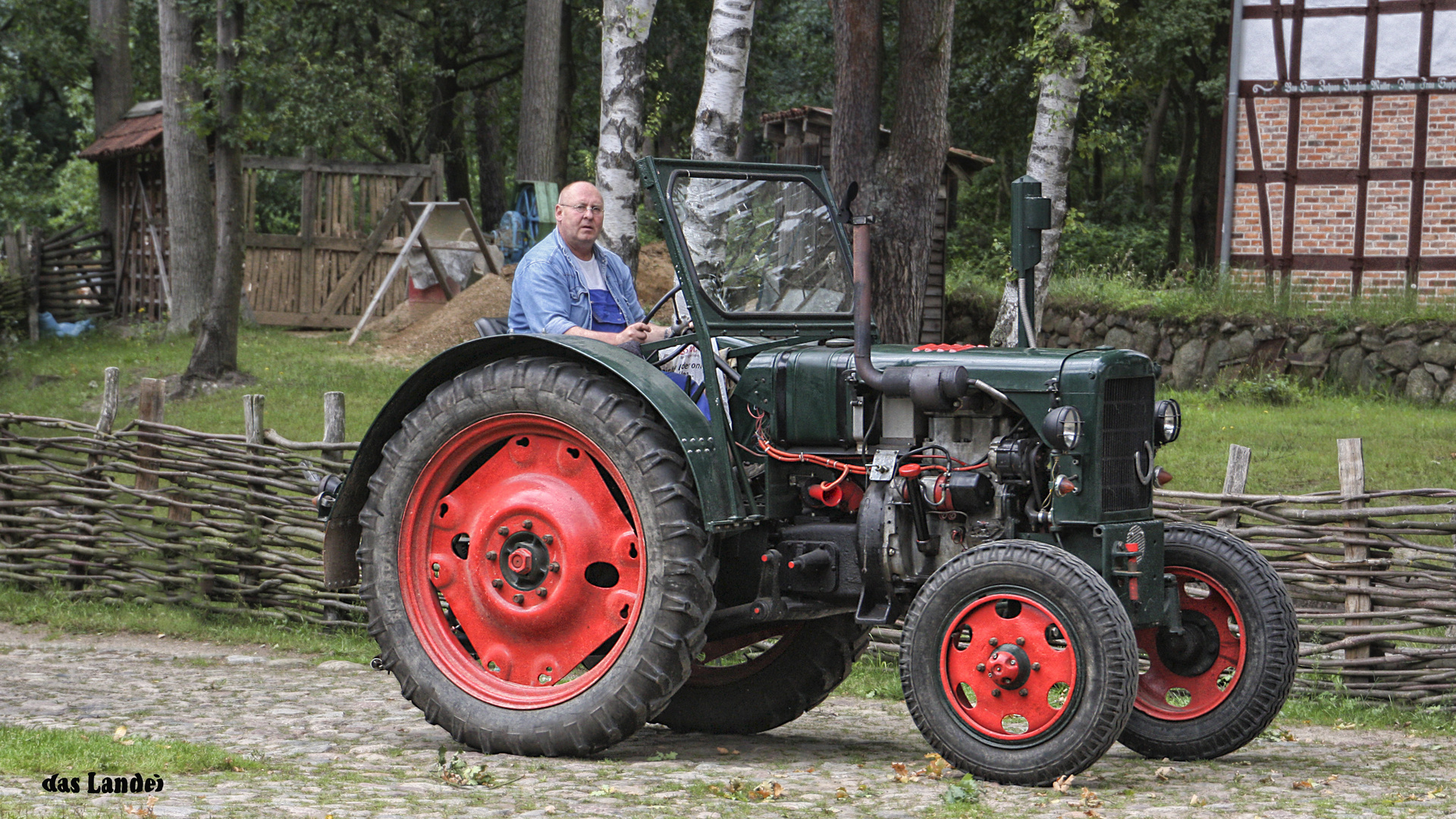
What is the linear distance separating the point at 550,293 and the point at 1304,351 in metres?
12.0

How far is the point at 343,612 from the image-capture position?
8.35m

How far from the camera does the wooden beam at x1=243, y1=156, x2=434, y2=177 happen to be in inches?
824

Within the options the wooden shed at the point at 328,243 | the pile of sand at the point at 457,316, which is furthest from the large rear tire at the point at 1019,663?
the wooden shed at the point at 328,243

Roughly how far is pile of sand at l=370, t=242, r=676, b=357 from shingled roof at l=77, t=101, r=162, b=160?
16.3 feet

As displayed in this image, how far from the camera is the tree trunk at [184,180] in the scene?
16.9 m

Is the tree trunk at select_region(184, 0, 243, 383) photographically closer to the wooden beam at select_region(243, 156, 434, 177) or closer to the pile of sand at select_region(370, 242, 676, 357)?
the pile of sand at select_region(370, 242, 676, 357)

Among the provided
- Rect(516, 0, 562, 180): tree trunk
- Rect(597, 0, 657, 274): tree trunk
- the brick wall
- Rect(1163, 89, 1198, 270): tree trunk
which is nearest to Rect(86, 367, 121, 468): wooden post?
Rect(597, 0, 657, 274): tree trunk

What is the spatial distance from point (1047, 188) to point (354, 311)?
11.5 meters

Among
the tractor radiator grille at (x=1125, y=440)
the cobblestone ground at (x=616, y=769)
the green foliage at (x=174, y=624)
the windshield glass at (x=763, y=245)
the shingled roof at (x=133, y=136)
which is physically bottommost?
the green foliage at (x=174, y=624)

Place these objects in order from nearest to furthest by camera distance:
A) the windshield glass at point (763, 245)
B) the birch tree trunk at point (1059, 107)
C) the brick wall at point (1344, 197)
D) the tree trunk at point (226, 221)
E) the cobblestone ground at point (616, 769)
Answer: the cobblestone ground at point (616, 769), the windshield glass at point (763, 245), the birch tree trunk at point (1059, 107), the tree trunk at point (226, 221), the brick wall at point (1344, 197)

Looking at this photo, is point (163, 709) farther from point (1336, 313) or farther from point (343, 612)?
point (1336, 313)

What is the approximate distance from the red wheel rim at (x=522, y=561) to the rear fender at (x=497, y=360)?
0.26 m

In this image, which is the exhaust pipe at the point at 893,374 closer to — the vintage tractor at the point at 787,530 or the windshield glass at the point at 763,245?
the vintage tractor at the point at 787,530

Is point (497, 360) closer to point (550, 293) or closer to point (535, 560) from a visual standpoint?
point (550, 293)
